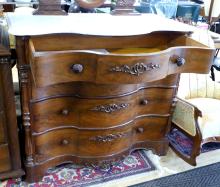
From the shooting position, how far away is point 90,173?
1.57 metres

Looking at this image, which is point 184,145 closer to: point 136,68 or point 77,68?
point 136,68

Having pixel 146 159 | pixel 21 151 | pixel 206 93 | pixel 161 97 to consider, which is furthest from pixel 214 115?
pixel 21 151

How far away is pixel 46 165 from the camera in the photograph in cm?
143

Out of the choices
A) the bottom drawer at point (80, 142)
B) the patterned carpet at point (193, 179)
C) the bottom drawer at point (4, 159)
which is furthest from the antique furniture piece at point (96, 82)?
the patterned carpet at point (193, 179)

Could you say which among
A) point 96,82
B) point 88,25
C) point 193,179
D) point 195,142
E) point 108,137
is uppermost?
point 88,25

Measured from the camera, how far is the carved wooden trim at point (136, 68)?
1.02 m

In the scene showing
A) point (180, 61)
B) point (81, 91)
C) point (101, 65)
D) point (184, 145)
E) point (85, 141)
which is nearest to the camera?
point (101, 65)

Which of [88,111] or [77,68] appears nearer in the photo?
[77,68]

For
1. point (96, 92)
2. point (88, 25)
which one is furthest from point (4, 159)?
point (88, 25)

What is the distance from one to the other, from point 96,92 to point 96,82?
231 millimetres

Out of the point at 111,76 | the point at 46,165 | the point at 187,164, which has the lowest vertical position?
the point at 187,164

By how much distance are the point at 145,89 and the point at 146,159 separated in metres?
0.55

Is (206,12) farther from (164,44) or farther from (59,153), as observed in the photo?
(59,153)

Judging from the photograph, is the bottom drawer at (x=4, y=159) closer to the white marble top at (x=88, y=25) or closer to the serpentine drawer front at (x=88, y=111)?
the serpentine drawer front at (x=88, y=111)
